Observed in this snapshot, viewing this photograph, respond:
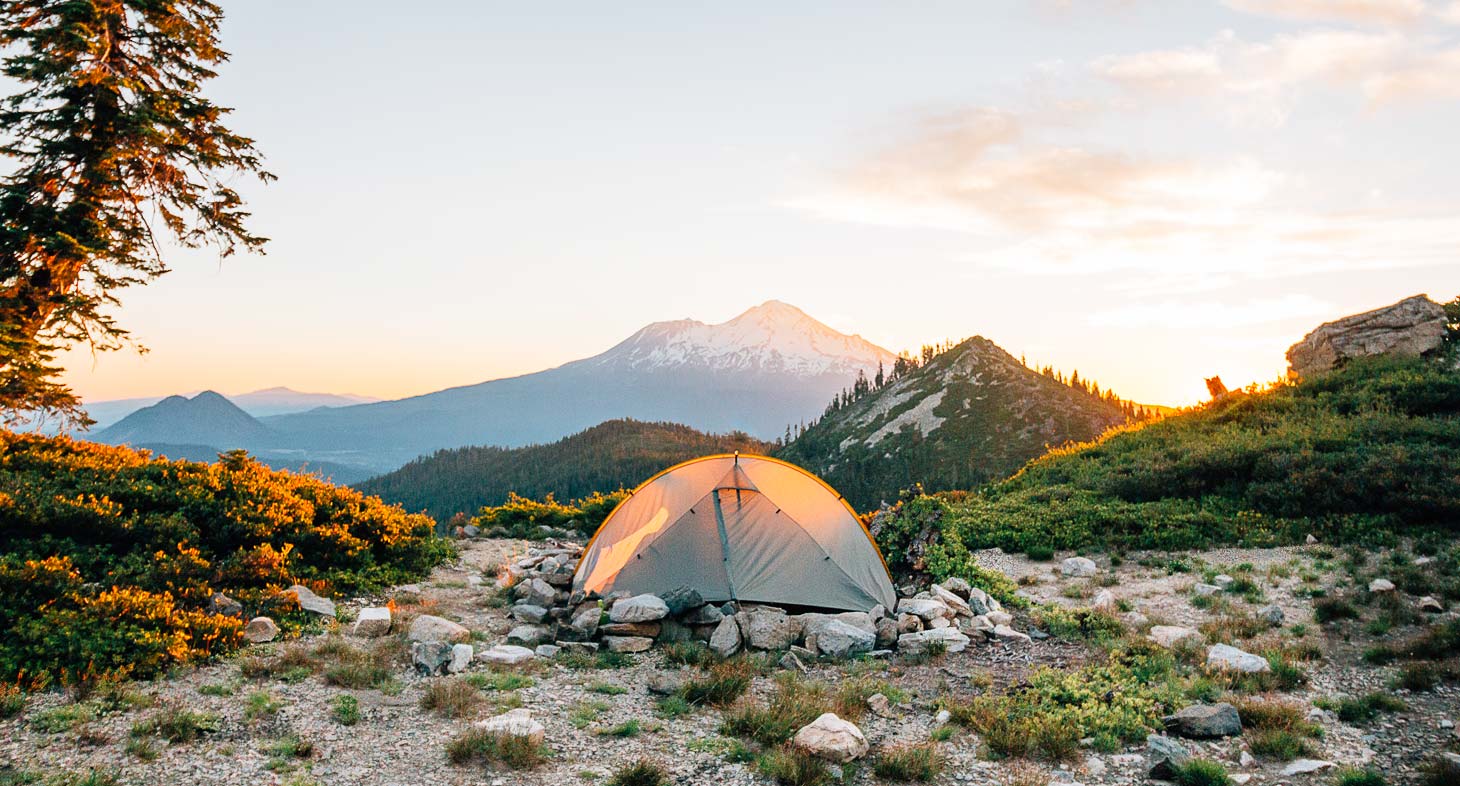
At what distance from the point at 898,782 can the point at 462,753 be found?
4.13m

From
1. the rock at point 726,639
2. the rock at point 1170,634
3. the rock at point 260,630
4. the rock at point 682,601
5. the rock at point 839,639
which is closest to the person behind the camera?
the rock at point 260,630

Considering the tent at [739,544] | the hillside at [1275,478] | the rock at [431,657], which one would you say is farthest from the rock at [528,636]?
the hillside at [1275,478]

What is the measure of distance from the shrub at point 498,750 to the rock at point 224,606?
19.2 feet

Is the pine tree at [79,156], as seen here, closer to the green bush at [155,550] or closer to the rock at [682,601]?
the green bush at [155,550]

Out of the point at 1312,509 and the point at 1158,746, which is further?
the point at 1312,509

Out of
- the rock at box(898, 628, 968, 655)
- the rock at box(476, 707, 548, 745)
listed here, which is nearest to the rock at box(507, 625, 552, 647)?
the rock at box(476, 707, 548, 745)

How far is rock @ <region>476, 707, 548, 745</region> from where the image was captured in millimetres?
Result: 7477

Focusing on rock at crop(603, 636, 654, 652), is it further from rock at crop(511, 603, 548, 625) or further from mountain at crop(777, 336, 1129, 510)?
mountain at crop(777, 336, 1129, 510)

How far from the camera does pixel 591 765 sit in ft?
23.5

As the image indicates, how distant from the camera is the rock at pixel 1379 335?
22.5 meters

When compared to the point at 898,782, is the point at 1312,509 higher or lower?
higher

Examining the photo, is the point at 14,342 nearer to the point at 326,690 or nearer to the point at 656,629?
the point at 326,690

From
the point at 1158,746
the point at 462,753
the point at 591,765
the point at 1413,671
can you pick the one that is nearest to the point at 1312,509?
the point at 1413,671

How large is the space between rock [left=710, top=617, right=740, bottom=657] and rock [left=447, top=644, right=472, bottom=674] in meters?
3.40
